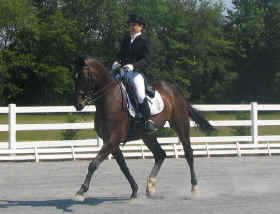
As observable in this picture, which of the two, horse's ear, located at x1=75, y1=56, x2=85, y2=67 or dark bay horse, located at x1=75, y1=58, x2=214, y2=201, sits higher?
horse's ear, located at x1=75, y1=56, x2=85, y2=67

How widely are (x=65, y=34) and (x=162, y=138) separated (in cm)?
4517

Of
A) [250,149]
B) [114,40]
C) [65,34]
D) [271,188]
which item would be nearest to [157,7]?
[114,40]

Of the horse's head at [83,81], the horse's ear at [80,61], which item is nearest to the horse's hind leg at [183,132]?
the horse's head at [83,81]

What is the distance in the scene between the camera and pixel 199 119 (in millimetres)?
11977

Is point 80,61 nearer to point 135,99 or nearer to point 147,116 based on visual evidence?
point 135,99

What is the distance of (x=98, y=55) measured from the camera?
204ft

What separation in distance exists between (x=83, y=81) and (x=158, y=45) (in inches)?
2172

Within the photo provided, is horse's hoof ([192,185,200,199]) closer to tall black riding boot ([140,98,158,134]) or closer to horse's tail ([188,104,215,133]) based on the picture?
tall black riding boot ([140,98,158,134])

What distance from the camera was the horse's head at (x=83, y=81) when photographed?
9.03 m

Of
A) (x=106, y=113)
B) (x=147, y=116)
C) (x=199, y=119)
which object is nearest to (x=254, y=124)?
(x=199, y=119)

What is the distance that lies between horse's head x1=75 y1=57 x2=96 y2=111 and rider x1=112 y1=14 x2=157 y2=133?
0.79 m

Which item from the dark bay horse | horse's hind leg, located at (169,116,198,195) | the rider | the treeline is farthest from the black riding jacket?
the treeline

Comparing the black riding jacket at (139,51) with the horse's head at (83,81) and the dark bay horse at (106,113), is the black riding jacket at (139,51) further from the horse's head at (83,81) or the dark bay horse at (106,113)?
the horse's head at (83,81)

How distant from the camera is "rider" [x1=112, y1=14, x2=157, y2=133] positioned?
9977mm
